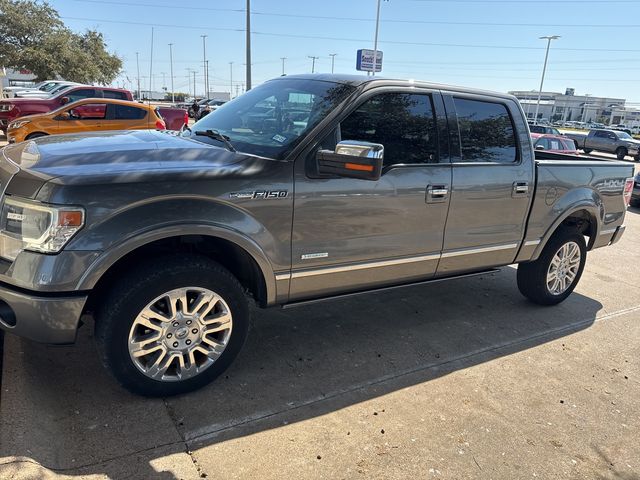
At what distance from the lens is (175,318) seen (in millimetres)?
2896

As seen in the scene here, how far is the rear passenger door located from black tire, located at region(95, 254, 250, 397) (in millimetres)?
1815

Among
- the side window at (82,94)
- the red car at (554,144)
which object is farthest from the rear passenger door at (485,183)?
the side window at (82,94)

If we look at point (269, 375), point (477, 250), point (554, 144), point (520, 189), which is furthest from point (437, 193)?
point (554, 144)

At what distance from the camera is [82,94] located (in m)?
15.8

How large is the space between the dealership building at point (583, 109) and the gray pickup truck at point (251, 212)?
119 meters

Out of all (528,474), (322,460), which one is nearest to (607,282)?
(528,474)

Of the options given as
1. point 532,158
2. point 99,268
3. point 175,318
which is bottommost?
point 175,318

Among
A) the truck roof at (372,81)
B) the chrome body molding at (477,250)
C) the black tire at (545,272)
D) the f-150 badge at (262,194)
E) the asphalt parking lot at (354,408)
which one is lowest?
the asphalt parking lot at (354,408)

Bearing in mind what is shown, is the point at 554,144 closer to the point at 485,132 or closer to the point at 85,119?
the point at 85,119

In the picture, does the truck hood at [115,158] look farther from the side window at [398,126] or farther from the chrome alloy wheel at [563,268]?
the chrome alloy wheel at [563,268]

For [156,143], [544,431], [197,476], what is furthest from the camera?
[156,143]

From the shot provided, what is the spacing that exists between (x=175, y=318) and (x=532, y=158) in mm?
3259

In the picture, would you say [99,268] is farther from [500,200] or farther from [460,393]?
[500,200]

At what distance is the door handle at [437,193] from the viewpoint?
3.67 m
